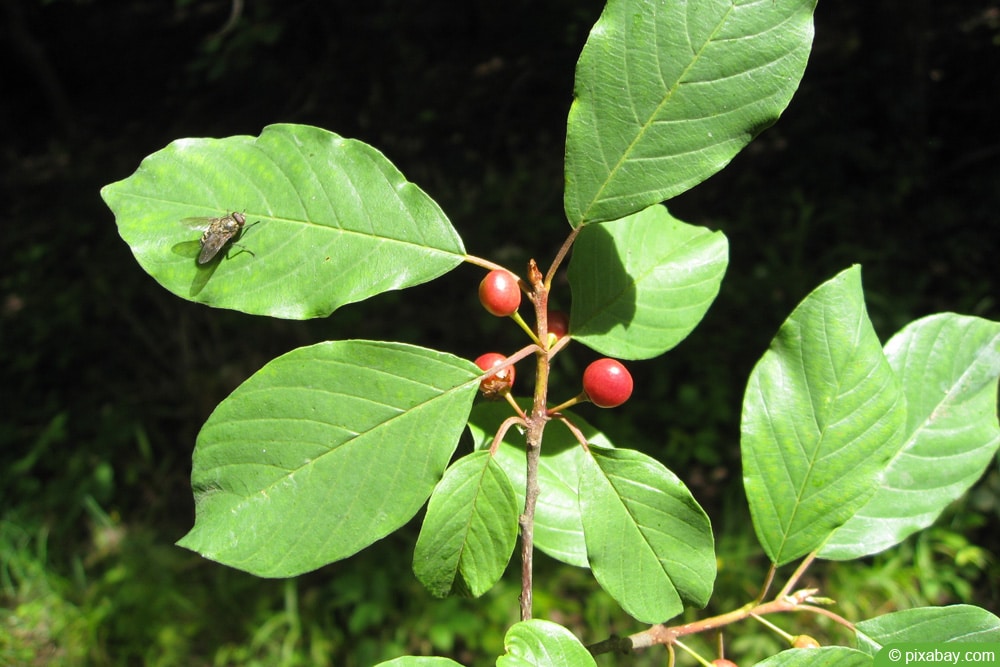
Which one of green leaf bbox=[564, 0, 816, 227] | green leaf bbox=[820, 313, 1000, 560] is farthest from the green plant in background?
green leaf bbox=[820, 313, 1000, 560]

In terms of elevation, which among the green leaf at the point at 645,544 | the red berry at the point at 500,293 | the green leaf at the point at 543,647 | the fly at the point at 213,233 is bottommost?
the green leaf at the point at 543,647

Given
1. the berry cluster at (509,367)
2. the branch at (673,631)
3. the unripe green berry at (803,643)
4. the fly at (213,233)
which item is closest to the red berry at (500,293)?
the berry cluster at (509,367)

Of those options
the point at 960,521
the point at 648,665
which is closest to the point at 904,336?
the point at 648,665

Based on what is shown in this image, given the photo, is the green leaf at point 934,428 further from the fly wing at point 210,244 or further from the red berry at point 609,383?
the fly wing at point 210,244

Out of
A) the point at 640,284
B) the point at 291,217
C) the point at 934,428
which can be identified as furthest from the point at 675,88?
the point at 934,428

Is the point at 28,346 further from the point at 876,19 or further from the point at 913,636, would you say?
the point at 876,19

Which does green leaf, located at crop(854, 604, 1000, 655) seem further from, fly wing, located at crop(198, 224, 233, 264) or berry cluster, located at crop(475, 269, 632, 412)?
fly wing, located at crop(198, 224, 233, 264)
